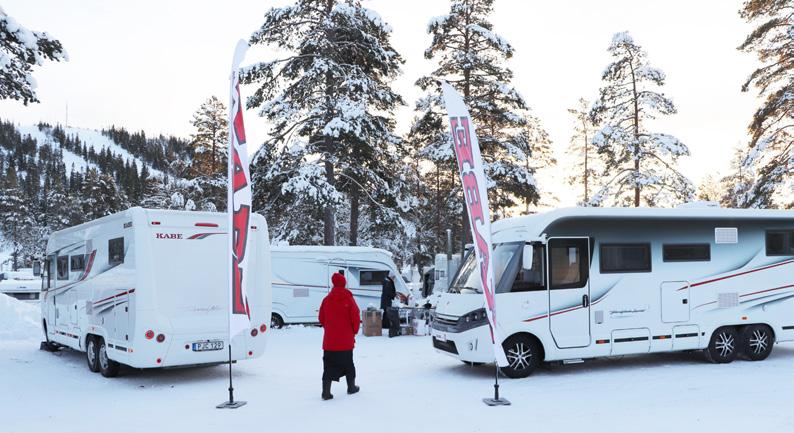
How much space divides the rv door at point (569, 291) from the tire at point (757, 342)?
3174 mm

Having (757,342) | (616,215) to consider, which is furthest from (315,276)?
(757,342)

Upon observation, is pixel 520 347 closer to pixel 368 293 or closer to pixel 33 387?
pixel 33 387

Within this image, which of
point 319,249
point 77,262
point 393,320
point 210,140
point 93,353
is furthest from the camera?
point 210,140

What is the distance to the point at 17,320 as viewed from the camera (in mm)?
17875

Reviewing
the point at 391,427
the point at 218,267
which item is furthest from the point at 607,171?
the point at 391,427

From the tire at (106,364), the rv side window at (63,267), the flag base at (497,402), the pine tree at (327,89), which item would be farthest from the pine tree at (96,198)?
the flag base at (497,402)

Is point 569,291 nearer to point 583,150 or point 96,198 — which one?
point 583,150

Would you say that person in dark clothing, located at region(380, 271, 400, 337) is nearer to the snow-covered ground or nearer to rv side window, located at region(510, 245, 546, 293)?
the snow-covered ground

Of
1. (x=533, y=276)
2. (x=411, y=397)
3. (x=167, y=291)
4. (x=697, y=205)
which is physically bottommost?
(x=411, y=397)

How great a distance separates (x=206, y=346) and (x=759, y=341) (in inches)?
364

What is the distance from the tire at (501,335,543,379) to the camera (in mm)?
9938

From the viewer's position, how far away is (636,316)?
34.4ft

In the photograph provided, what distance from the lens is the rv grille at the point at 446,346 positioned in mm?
10143

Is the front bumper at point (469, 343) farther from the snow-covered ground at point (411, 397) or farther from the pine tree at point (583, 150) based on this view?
the pine tree at point (583, 150)
